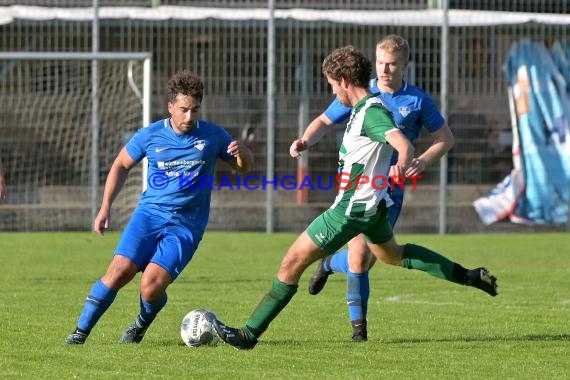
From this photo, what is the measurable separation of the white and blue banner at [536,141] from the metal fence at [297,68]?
17cm

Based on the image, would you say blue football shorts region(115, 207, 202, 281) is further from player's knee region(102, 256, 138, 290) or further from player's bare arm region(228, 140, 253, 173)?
player's bare arm region(228, 140, 253, 173)

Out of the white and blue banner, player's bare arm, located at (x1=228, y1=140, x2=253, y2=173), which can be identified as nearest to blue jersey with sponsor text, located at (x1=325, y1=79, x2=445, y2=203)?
player's bare arm, located at (x1=228, y1=140, x2=253, y2=173)

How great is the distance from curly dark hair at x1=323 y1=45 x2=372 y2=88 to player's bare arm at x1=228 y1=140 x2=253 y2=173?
2.96ft

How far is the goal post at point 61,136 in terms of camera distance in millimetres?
18344

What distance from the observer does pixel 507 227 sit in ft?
64.0


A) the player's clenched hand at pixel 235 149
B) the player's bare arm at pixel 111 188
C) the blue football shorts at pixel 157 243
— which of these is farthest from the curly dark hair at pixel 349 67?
the player's bare arm at pixel 111 188

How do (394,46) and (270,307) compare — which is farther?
(394,46)

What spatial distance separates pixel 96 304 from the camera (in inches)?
324

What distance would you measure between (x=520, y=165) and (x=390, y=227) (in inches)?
445

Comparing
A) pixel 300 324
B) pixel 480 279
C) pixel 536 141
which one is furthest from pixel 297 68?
pixel 480 279

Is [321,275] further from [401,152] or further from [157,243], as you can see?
[401,152]

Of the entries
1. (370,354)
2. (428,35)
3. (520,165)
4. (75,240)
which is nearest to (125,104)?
(75,240)

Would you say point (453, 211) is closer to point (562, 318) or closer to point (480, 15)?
point (480, 15)

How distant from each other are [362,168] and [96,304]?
1.89 metres
